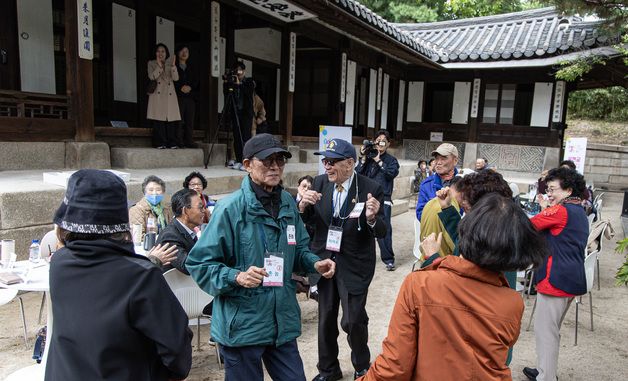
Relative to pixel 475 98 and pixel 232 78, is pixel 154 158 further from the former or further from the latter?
pixel 475 98

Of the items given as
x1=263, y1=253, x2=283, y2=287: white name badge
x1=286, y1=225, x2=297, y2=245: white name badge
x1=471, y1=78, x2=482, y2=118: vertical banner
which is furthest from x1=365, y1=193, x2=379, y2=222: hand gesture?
x1=471, y1=78, x2=482, y2=118: vertical banner

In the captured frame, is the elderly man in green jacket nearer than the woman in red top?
Yes

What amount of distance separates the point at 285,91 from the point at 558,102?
9.42m

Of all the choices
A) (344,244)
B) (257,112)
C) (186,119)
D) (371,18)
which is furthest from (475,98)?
(344,244)

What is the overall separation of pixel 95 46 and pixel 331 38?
18.3ft

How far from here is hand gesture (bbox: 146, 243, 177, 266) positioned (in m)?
3.23

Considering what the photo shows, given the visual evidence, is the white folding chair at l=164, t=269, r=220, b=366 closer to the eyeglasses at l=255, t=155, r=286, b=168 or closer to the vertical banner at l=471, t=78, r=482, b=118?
the eyeglasses at l=255, t=155, r=286, b=168

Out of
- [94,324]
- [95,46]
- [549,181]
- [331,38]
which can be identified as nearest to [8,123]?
[95,46]

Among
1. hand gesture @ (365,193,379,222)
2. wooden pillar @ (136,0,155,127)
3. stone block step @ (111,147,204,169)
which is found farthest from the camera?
wooden pillar @ (136,0,155,127)

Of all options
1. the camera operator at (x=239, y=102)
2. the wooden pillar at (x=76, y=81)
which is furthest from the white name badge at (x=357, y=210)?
the camera operator at (x=239, y=102)

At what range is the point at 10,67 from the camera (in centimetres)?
699

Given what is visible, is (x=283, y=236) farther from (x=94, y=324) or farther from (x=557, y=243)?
(x=557, y=243)

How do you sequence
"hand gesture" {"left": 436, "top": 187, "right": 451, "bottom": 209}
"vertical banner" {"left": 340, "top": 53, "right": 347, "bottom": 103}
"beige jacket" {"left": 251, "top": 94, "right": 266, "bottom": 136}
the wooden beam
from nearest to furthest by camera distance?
"hand gesture" {"left": 436, "top": 187, "right": 451, "bottom": 209}, the wooden beam, "beige jacket" {"left": 251, "top": 94, "right": 266, "bottom": 136}, "vertical banner" {"left": 340, "top": 53, "right": 347, "bottom": 103}

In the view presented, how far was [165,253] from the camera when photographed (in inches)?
128
